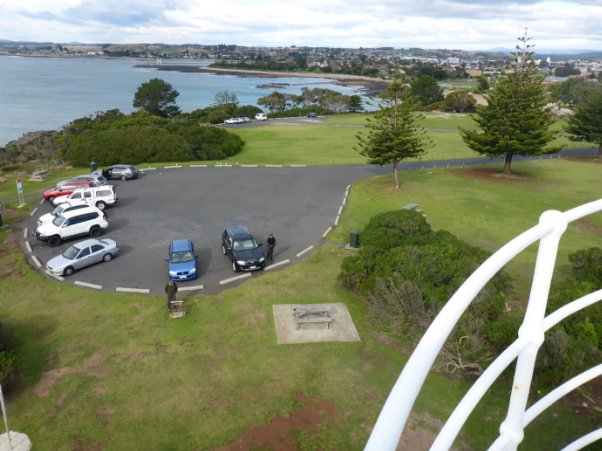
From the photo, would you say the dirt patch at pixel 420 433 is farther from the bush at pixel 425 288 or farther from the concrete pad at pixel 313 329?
the concrete pad at pixel 313 329

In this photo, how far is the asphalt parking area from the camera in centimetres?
2064

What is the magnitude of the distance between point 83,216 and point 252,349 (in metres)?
14.7

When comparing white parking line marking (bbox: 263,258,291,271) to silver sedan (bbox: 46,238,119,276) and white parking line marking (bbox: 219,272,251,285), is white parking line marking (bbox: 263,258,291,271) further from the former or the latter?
silver sedan (bbox: 46,238,119,276)

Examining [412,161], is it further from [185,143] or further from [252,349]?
[252,349]

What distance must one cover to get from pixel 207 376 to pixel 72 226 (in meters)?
14.8

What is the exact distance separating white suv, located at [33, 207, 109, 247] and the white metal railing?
2413 cm

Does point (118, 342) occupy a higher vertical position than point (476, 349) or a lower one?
lower

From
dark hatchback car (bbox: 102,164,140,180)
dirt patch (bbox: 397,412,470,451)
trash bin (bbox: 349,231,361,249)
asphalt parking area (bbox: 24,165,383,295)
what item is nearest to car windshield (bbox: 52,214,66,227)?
asphalt parking area (bbox: 24,165,383,295)

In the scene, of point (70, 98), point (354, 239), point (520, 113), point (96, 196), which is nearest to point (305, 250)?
point (354, 239)

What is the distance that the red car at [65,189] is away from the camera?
3040cm

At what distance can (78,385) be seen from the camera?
13.2m

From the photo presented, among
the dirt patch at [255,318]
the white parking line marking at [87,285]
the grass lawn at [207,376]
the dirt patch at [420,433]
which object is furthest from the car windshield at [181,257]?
the dirt patch at [420,433]

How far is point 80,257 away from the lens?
20.6 meters

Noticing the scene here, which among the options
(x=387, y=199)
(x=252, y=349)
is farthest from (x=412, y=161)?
(x=252, y=349)
